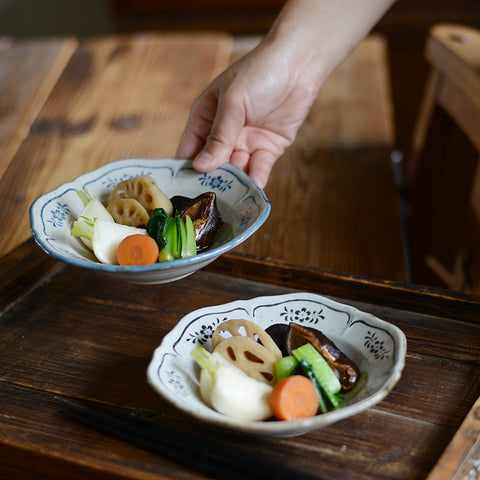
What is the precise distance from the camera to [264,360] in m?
0.78

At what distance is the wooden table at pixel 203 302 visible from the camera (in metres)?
0.74

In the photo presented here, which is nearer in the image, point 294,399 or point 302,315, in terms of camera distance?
point 294,399

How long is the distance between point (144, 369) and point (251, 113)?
728 millimetres

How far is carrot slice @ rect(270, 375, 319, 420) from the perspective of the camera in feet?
2.29

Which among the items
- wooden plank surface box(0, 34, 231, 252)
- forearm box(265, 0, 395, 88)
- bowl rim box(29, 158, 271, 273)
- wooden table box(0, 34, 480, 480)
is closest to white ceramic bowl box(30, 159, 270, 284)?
bowl rim box(29, 158, 271, 273)

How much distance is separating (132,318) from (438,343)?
0.52 meters

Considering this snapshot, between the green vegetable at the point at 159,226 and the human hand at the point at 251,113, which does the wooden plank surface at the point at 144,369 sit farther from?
the human hand at the point at 251,113

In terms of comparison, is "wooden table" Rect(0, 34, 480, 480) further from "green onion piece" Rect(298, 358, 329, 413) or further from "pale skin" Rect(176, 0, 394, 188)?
"pale skin" Rect(176, 0, 394, 188)

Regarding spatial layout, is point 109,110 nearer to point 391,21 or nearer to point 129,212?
point 129,212

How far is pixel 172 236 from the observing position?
93 cm

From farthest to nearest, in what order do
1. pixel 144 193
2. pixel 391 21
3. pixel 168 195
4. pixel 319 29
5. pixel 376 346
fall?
pixel 391 21 → pixel 319 29 → pixel 168 195 → pixel 144 193 → pixel 376 346

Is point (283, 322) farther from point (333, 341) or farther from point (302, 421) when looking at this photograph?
point (302, 421)

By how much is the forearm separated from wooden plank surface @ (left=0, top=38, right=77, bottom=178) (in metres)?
0.83

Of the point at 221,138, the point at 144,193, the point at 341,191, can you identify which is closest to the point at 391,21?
the point at 341,191
